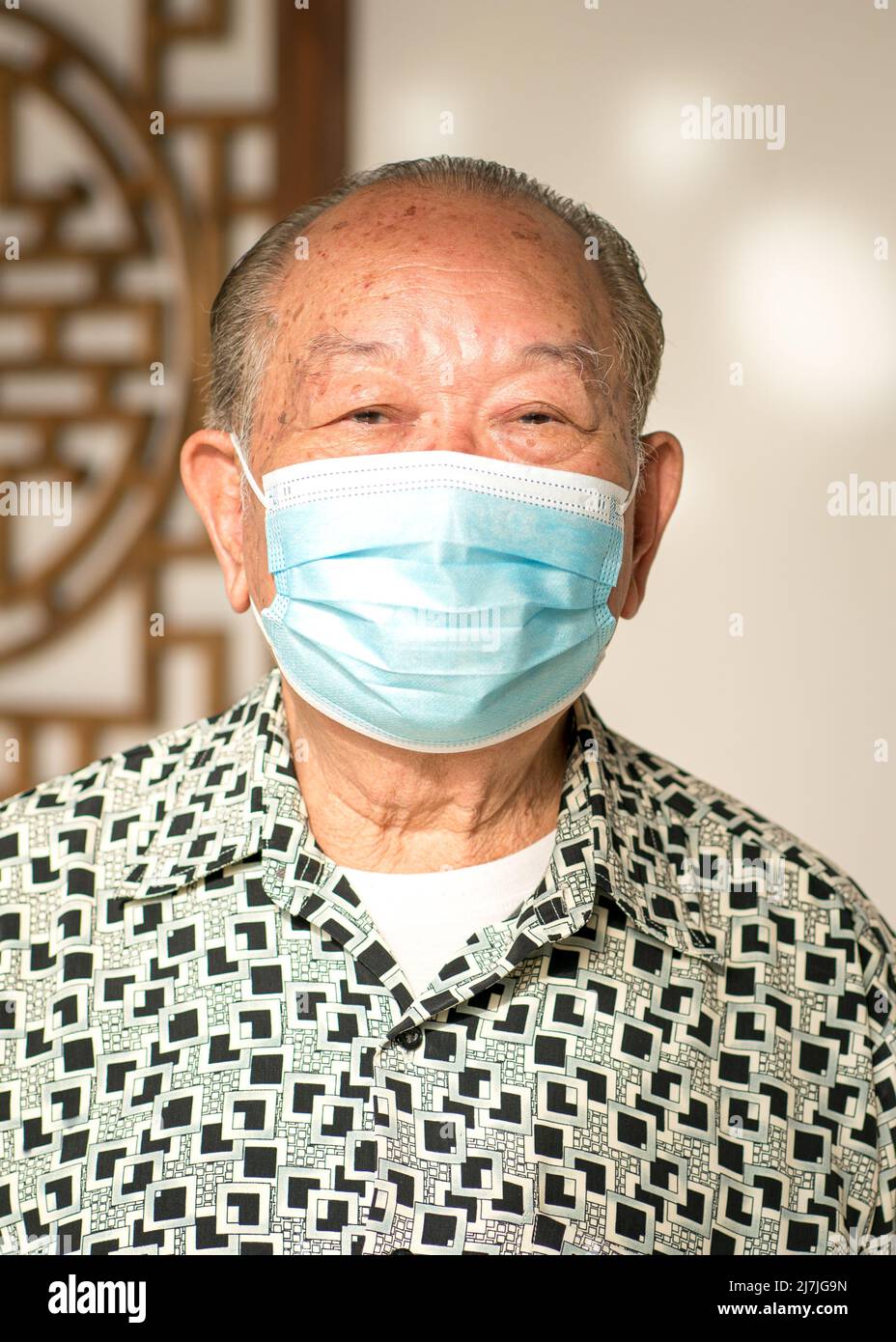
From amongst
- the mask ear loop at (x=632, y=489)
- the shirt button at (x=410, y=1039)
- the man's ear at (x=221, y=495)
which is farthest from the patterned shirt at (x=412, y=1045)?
the mask ear loop at (x=632, y=489)

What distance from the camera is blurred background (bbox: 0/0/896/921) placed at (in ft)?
6.98

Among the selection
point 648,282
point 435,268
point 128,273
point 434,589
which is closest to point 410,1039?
point 434,589

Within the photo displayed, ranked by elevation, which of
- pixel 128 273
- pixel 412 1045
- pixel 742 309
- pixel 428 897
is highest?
pixel 128 273

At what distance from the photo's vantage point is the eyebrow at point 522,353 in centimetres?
108

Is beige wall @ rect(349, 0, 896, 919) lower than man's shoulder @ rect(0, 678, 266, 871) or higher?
higher

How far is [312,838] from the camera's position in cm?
116

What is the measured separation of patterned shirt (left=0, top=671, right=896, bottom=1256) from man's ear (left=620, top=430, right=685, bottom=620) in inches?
6.9

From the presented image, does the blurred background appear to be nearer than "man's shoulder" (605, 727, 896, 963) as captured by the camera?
No

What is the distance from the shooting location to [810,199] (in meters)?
2.16

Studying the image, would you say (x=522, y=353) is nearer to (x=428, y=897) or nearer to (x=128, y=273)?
(x=428, y=897)

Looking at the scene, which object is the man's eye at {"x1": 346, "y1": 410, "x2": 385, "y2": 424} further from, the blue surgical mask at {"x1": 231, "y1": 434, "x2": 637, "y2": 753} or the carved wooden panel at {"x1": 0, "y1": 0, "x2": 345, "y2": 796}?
the carved wooden panel at {"x1": 0, "y1": 0, "x2": 345, "y2": 796}

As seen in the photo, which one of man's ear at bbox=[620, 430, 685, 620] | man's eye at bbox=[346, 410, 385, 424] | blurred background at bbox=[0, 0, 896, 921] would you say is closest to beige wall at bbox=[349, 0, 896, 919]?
blurred background at bbox=[0, 0, 896, 921]

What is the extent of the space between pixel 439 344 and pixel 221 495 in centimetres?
30
